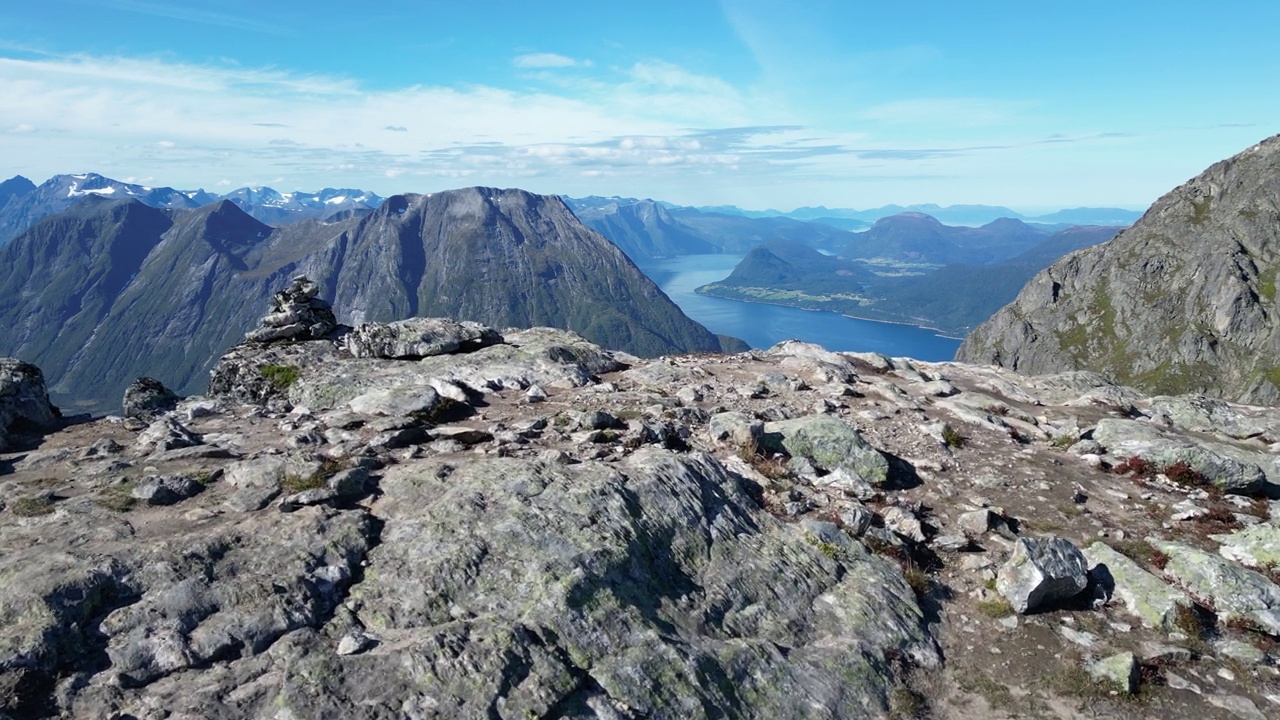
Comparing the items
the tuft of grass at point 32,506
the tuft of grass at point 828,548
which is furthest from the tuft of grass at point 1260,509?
the tuft of grass at point 32,506

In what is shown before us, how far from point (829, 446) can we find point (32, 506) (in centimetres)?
1922

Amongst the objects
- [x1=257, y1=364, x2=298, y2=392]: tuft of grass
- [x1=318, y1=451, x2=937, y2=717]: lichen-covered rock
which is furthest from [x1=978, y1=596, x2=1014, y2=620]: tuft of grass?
[x1=257, y1=364, x2=298, y2=392]: tuft of grass

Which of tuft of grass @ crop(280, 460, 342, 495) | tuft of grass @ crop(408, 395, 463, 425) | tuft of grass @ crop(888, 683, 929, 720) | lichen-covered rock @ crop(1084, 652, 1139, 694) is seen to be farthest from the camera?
tuft of grass @ crop(408, 395, 463, 425)

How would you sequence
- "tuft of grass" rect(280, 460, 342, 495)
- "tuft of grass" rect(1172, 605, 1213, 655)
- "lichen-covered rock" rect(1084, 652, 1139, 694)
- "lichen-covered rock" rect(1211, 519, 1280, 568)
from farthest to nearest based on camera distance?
1. "lichen-covered rock" rect(1211, 519, 1280, 568)
2. "tuft of grass" rect(280, 460, 342, 495)
3. "tuft of grass" rect(1172, 605, 1213, 655)
4. "lichen-covered rock" rect(1084, 652, 1139, 694)

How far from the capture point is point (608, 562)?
12.7m

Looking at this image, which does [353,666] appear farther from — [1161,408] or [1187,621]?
[1161,408]

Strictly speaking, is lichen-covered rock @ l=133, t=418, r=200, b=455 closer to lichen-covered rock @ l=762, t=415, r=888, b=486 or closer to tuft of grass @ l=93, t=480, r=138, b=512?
tuft of grass @ l=93, t=480, r=138, b=512

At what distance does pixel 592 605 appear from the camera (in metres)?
11.7

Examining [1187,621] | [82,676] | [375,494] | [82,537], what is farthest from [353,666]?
[1187,621]

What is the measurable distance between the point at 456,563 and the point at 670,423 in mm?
9887

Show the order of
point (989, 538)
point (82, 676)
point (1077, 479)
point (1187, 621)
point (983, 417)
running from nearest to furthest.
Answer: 1. point (82, 676)
2. point (1187, 621)
3. point (989, 538)
4. point (1077, 479)
5. point (983, 417)

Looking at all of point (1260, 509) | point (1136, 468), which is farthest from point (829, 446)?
point (1260, 509)

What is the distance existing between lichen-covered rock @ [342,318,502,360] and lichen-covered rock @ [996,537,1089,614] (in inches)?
832

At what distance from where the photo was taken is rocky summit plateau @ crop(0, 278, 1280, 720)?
33.2 ft
